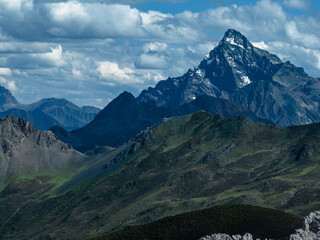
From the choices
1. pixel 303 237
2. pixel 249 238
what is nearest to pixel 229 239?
pixel 249 238

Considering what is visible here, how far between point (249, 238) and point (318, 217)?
2262 cm

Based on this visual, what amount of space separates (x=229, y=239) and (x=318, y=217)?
27419 millimetres

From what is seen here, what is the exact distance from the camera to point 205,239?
16962 centimetres

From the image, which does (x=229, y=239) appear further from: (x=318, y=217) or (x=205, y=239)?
(x=318, y=217)

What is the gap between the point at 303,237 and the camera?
156375 mm

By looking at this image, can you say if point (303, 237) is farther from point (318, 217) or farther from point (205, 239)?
point (205, 239)

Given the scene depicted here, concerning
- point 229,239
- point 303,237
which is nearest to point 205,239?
point 229,239

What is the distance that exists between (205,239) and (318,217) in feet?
112

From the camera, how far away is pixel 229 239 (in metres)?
165

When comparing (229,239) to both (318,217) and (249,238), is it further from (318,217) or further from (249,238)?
(318,217)

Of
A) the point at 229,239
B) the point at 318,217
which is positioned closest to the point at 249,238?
the point at 229,239

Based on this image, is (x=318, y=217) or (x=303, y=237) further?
(x=318, y=217)

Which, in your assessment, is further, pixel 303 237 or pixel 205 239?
pixel 205 239

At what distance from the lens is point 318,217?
16675cm
